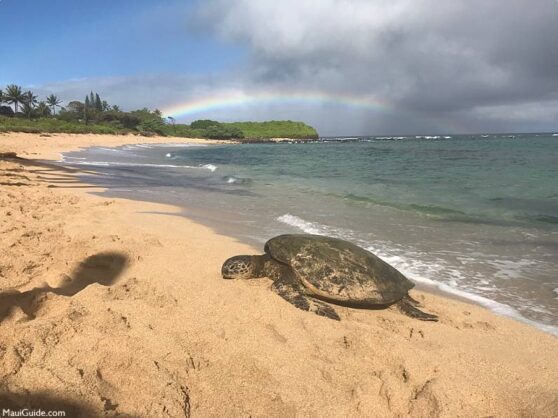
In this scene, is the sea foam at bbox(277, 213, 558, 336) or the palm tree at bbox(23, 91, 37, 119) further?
the palm tree at bbox(23, 91, 37, 119)

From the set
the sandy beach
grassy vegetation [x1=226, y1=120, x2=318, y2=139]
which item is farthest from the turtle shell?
grassy vegetation [x1=226, y1=120, x2=318, y2=139]

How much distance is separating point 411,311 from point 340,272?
89cm

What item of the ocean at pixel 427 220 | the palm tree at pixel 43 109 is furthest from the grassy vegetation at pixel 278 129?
the ocean at pixel 427 220

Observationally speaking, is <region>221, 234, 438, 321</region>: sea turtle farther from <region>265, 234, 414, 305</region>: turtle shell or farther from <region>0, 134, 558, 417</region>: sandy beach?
<region>0, 134, 558, 417</region>: sandy beach

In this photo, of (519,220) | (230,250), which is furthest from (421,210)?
(230,250)

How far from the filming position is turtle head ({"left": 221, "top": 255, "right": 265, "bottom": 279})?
4703mm

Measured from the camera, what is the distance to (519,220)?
32.4 ft

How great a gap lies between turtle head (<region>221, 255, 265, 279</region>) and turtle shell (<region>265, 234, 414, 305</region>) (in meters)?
0.23

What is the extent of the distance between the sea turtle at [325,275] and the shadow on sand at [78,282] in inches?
53.3

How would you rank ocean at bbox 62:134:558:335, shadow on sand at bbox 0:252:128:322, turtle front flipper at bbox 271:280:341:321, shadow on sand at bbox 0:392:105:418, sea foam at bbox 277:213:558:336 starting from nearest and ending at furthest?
1. shadow on sand at bbox 0:392:105:418
2. shadow on sand at bbox 0:252:128:322
3. turtle front flipper at bbox 271:280:341:321
4. sea foam at bbox 277:213:558:336
5. ocean at bbox 62:134:558:335

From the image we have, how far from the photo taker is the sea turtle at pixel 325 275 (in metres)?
4.34

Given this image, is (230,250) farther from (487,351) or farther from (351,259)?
(487,351)

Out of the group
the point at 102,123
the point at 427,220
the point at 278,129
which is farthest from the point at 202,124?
the point at 427,220

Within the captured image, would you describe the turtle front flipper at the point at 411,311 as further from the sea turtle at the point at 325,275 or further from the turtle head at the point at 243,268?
the turtle head at the point at 243,268
